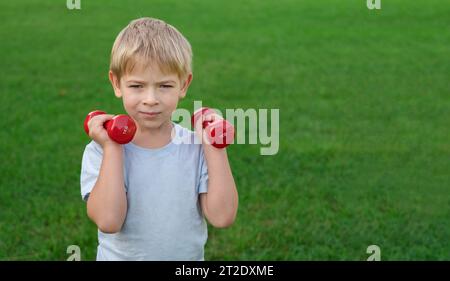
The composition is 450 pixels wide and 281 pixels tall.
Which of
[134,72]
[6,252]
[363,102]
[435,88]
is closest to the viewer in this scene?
[134,72]

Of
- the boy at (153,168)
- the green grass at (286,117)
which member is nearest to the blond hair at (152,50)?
the boy at (153,168)

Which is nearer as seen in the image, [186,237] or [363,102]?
[186,237]

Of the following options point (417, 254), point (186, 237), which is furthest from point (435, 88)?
point (186, 237)

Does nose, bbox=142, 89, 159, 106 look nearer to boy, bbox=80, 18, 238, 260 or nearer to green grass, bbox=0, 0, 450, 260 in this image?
boy, bbox=80, 18, 238, 260

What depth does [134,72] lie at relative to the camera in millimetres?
2447

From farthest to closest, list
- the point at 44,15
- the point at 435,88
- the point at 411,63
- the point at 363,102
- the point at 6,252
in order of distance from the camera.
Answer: the point at 44,15 → the point at 411,63 → the point at 435,88 → the point at 363,102 → the point at 6,252

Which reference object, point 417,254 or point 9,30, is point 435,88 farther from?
point 9,30

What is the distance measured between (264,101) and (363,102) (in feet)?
3.49

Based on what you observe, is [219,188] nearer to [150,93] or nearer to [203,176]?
[203,176]

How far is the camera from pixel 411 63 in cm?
A: 968

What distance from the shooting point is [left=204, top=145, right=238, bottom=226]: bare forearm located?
248cm

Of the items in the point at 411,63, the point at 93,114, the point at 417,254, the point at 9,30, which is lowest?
the point at 417,254

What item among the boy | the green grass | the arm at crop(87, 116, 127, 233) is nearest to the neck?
the boy

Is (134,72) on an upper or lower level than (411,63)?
lower
